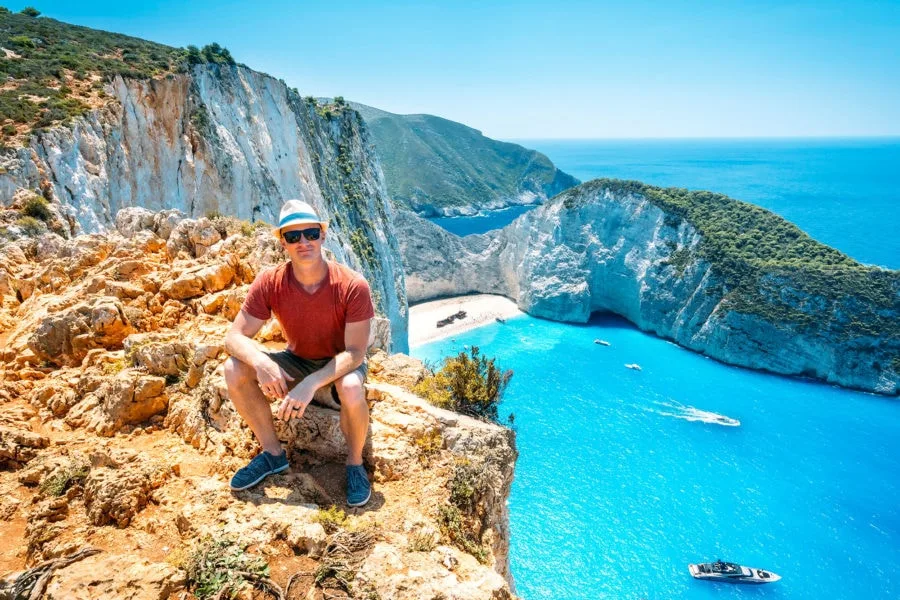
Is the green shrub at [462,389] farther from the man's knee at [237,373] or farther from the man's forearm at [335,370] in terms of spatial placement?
the man's knee at [237,373]

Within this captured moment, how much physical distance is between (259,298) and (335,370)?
111 cm

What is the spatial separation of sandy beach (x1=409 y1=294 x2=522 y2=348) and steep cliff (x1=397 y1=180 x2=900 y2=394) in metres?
1.91

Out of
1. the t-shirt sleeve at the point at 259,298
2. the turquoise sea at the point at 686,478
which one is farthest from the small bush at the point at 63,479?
the turquoise sea at the point at 686,478

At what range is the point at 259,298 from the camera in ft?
14.9

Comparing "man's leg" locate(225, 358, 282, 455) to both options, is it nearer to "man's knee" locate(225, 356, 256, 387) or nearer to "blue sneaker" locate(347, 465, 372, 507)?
"man's knee" locate(225, 356, 256, 387)

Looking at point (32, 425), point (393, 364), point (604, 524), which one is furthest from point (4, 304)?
point (604, 524)

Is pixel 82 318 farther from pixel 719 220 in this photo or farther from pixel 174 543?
pixel 719 220

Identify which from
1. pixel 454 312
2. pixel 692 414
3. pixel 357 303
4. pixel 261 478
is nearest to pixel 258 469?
pixel 261 478

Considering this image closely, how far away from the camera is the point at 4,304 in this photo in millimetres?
8758

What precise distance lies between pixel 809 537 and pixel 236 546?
103ft

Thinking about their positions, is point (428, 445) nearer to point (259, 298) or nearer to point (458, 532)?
point (458, 532)

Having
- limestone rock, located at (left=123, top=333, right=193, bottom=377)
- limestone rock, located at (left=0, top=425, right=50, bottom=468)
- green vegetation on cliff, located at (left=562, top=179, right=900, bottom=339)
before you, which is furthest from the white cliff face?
green vegetation on cliff, located at (left=562, top=179, right=900, bottom=339)

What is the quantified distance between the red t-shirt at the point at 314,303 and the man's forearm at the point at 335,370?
0.36m

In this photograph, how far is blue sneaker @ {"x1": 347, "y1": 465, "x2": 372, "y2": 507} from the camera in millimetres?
4168
